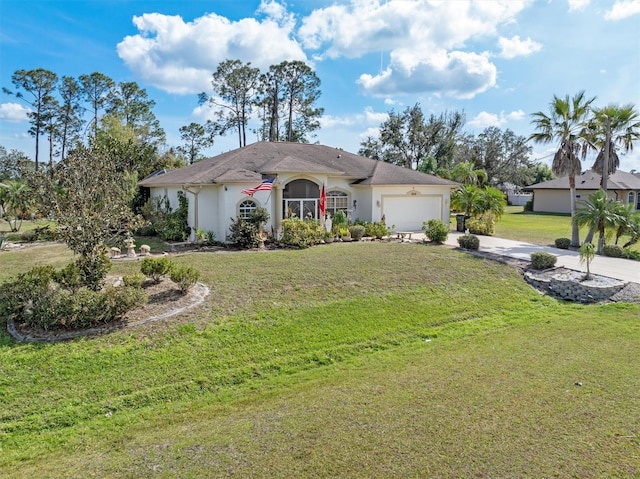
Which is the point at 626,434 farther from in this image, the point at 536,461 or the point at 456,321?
→ the point at 456,321

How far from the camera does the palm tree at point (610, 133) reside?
60.7 feet

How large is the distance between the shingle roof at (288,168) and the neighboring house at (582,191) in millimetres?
22315

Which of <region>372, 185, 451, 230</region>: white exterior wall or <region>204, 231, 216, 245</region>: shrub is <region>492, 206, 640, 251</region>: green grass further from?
<region>204, 231, 216, 245</region>: shrub

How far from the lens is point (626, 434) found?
5695 millimetres

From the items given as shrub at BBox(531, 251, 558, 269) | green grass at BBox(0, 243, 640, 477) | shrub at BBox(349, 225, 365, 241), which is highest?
shrub at BBox(349, 225, 365, 241)

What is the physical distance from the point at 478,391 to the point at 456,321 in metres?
4.55

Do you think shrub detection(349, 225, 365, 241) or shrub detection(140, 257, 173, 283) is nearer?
shrub detection(140, 257, 173, 283)

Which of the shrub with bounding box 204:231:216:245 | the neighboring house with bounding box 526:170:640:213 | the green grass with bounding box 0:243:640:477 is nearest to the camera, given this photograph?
the green grass with bounding box 0:243:640:477

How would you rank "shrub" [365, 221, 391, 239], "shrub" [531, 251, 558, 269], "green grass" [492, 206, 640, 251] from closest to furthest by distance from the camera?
"shrub" [531, 251, 558, 269] < "shrub" [365, 221, 391, 239] < "green grass" [492, 206, 640, 251]

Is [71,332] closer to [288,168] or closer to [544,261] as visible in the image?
[288,168]

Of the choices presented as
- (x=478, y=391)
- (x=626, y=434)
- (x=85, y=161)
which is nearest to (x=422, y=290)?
(x=478, y=391)

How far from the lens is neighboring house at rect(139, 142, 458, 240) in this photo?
66.2ft

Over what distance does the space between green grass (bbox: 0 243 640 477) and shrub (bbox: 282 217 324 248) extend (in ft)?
20.3

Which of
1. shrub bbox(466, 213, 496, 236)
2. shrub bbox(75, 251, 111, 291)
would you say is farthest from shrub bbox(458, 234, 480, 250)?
shrub bbox(75, 251, 111, 291)
